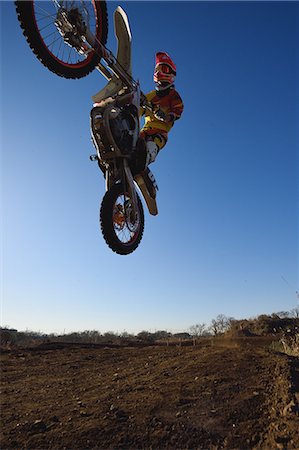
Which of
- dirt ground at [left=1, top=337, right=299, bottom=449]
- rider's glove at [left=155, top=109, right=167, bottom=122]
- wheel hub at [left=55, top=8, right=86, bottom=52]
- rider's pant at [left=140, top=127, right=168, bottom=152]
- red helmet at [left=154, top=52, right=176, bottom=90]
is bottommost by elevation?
dirt ground at [left=1, top=337, right=299, bottom=449]

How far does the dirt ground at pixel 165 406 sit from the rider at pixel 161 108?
3.32 m

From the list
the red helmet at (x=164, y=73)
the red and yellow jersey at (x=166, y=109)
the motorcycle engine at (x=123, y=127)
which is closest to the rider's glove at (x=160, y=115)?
the red and yellow jersey at (x=166, y=109)

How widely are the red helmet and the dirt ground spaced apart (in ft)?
16.1

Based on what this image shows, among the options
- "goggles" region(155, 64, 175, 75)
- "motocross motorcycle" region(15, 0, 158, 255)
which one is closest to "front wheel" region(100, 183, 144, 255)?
"motocross motorcycle" region(15, 0, 158, 255)

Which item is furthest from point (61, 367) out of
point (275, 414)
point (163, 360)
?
point (275, 414)

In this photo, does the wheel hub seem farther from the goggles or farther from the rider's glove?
the goggles

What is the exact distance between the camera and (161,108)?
7109mm

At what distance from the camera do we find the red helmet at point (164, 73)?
7376 mm

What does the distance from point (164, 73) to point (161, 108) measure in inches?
31.2

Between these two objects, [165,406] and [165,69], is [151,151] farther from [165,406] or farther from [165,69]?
[165,406]

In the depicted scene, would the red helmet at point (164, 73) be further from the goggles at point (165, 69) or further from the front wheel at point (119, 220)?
the front wheel at point (119, 220)

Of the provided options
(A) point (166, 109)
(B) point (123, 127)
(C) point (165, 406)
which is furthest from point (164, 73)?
(C) point (165, 406)

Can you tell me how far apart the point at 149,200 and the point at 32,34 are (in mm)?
3340

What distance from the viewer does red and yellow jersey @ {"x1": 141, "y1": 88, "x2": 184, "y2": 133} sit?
712cm
